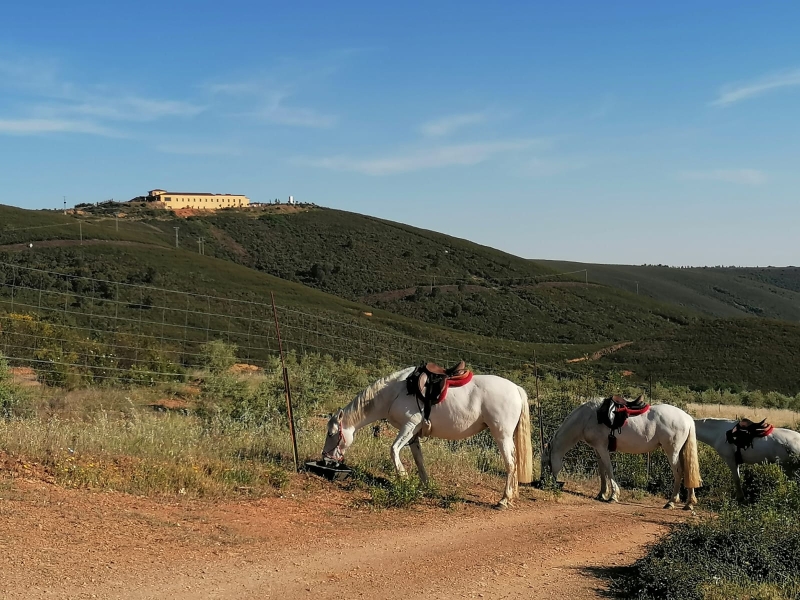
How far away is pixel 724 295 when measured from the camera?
5866 inches

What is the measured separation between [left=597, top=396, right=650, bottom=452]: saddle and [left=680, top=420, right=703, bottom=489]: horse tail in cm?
94

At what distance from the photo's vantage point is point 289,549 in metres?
7.45

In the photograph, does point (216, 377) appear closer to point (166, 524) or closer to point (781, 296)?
point (166, 524)

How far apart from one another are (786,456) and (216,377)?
43.3ft

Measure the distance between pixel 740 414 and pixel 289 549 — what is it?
2656cm

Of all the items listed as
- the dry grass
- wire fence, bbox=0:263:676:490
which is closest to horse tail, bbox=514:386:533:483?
wire fence, bbox=0:263:676:490

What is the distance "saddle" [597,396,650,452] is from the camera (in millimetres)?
12781

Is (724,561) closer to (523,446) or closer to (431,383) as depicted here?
(523,446)

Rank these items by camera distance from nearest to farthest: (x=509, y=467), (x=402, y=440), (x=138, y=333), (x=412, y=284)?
(x=402, y=440) < (x=509, y=467) < (x=138, y=333) < (x=412, y=284)

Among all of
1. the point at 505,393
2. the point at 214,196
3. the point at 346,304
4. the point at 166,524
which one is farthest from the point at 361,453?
the point at 214,196

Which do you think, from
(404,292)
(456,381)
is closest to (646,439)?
(456,381)

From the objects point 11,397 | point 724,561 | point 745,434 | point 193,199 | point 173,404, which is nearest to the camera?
point 724,561

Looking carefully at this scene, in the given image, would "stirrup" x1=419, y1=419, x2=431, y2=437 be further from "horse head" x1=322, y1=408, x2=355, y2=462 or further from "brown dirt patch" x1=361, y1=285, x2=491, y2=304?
"brown dirt patch" x1=361, y1=285, x2=491, y2=304

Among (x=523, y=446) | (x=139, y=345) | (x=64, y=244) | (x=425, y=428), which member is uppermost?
(x=64, y=244)
